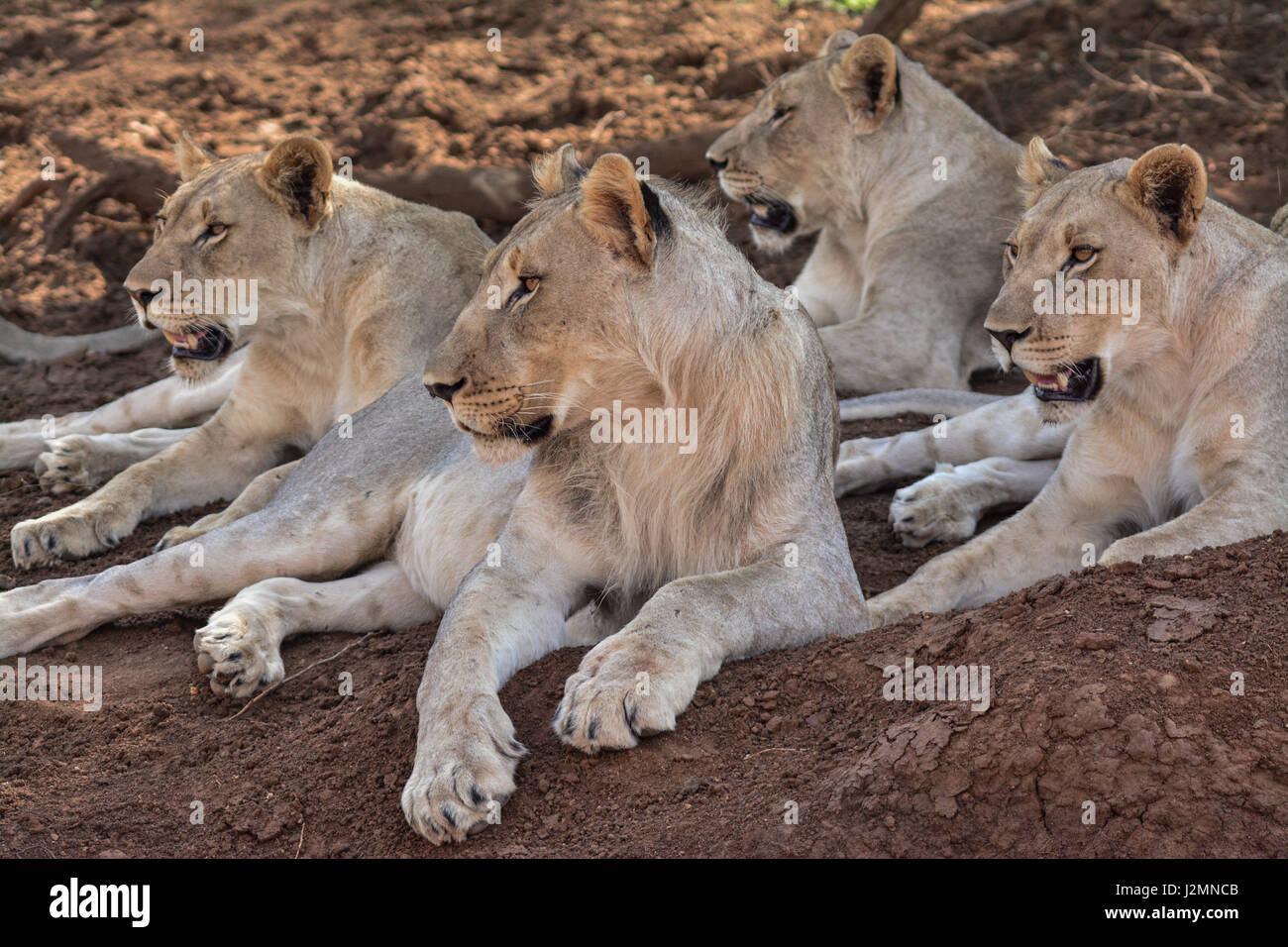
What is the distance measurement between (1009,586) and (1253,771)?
88.8 inches

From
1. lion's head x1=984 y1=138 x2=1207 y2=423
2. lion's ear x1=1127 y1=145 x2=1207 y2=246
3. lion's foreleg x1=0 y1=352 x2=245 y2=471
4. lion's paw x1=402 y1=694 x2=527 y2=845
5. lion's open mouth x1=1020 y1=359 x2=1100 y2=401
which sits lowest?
lion's foreleg x1=0 y1=352 x2=245 y2=471

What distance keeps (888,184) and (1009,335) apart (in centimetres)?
344

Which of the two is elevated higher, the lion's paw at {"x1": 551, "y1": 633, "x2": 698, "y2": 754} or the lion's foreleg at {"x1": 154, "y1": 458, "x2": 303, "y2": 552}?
the lion's paw at {"x1": 551, "y1": 633, "x2": 698, "y2": 754}

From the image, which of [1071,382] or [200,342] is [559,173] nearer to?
Answer: [1071,382]

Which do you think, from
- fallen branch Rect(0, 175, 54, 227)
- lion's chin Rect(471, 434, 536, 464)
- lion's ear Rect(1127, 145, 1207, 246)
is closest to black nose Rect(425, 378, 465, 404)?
lion's chin Rect(471, 434, 536, 464)

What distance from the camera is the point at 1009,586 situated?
18.4 ft

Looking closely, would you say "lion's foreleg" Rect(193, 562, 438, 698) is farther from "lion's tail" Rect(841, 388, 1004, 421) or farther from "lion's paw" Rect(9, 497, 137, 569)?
"lion's tail" Rect(841, 388, 1004, 421)

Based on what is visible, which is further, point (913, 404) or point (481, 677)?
point (913, 404)

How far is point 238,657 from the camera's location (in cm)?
494

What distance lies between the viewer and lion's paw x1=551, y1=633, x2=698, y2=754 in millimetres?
3820

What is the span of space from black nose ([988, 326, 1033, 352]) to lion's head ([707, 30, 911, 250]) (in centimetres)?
346

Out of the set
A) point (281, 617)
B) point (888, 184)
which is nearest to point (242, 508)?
point (281, 617)

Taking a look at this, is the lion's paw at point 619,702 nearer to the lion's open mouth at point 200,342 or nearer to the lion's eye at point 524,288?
the lion's eye at point 524,288

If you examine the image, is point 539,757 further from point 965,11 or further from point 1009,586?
point 965,11
